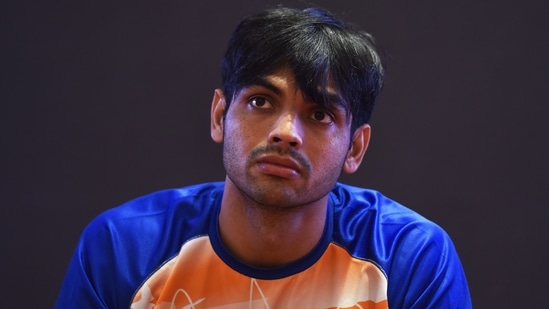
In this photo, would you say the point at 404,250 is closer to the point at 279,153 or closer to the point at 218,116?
the point at 279,153

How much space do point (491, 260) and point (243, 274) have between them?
1.09m

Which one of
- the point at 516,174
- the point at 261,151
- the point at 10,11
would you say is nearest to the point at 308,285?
the point at 261,151

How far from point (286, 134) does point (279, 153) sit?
0.14 feet

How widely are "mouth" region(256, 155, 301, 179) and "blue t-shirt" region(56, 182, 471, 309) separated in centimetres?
27

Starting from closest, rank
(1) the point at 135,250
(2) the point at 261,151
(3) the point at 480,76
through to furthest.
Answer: (2) the point at 261,151, (1) the point at 135,250, (3) the point at 480,76

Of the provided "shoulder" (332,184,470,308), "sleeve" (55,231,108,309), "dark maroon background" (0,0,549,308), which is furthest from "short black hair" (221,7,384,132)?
"dark maroon background" (0,0,549,308)

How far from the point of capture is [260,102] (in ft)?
6.72

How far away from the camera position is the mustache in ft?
6.43

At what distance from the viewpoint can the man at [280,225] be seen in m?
2.01

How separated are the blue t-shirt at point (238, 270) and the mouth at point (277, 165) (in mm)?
267

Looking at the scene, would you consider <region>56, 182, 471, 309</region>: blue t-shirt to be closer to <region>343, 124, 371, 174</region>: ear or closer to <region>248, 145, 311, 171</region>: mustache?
<region>343, 124, 371, 174</region>: ear

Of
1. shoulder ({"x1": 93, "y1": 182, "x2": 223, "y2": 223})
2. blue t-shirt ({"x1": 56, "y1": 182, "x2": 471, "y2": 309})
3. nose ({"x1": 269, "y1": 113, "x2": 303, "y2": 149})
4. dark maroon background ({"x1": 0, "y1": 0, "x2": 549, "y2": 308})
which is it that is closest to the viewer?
nose ({"x1": 269, "y1": 113, "x2": 303, "y2": 149})

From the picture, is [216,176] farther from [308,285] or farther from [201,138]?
[308,285]

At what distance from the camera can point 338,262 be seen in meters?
2.15
